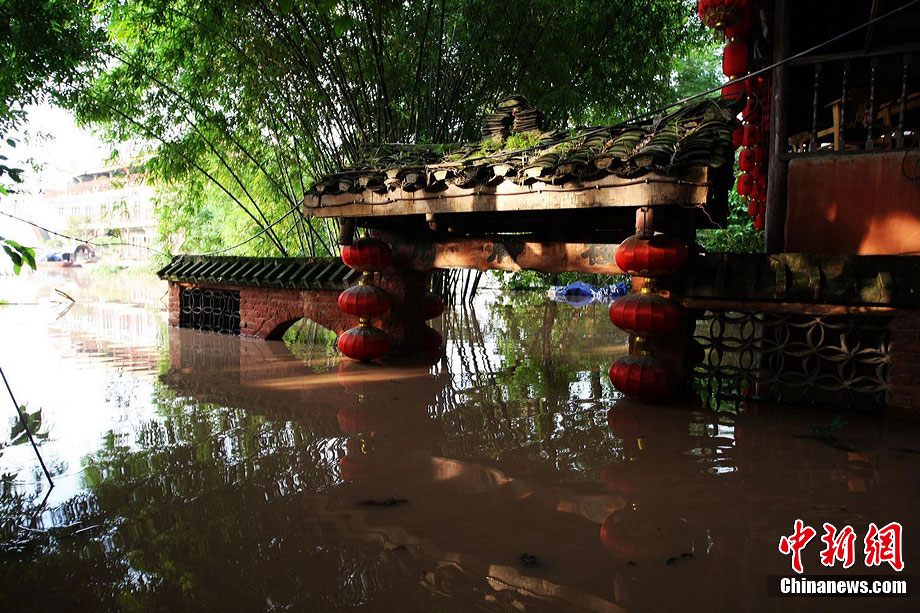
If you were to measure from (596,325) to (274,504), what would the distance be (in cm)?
720

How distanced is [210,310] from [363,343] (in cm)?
352

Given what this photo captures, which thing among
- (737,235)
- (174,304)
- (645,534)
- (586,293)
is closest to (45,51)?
(174,304)

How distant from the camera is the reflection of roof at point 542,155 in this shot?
4.11 m

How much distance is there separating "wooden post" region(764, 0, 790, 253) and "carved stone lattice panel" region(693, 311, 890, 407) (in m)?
0.76

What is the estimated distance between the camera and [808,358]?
14.1 ft

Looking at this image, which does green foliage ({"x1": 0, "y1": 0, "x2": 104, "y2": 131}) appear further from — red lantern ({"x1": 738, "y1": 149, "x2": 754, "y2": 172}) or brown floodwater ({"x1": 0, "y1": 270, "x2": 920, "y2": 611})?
red lantern ({"x1": 738, "y1": 149, "x2": 754, "y2": 172})

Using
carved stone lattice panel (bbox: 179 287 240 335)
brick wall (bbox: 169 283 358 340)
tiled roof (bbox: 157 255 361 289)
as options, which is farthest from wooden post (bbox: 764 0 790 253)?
carved stone lattice panel (bbox: 179 287 240 335)

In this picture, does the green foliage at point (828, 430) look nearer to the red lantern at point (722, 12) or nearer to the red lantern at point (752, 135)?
the red lantern at point (722, 12)

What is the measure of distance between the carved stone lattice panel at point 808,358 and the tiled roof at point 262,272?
12.4 ft

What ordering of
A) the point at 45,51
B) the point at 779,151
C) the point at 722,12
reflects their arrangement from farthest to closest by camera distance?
the point at 45,51
the point at 722,12
the point at 779,151

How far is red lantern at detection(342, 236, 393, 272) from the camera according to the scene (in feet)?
19.4

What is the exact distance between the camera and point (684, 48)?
871 cm

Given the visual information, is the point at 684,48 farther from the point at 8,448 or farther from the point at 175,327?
the point at 8,448

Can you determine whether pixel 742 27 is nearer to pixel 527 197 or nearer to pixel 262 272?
pixel 527 197
